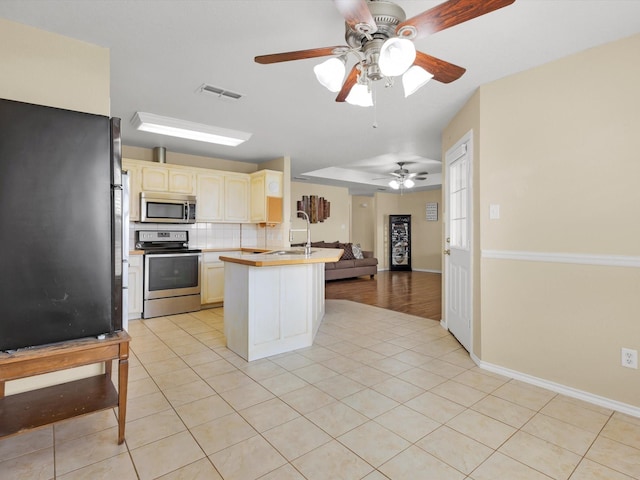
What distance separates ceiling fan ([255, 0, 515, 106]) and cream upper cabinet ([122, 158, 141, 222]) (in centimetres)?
364

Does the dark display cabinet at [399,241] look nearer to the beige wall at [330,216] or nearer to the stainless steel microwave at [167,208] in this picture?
the beige wall at [330,216]

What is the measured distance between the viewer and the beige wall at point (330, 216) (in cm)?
862

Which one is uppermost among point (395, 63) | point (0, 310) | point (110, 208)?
point (395, 63)

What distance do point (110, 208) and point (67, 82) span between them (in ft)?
3.22

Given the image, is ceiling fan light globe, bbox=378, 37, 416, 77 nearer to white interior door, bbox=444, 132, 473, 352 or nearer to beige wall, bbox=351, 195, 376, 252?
white interior door, bbox=444, 132, 473, 352

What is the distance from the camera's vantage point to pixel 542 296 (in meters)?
2.49

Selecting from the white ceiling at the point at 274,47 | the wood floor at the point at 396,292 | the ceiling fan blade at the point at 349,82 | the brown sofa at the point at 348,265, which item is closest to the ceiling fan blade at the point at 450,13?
the ceiling fan blade at the point at 349,82

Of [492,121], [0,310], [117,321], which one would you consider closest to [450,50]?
[492,121]

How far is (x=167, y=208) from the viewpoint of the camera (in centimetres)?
477

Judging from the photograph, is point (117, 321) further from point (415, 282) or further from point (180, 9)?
point (415, 282)

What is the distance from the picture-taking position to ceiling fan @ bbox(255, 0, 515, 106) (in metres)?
1.32

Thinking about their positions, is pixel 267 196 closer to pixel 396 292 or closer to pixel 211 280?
pixel 211 280

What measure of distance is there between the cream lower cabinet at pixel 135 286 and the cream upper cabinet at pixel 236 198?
1482 millimetres

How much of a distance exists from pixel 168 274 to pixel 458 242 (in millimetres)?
3785
